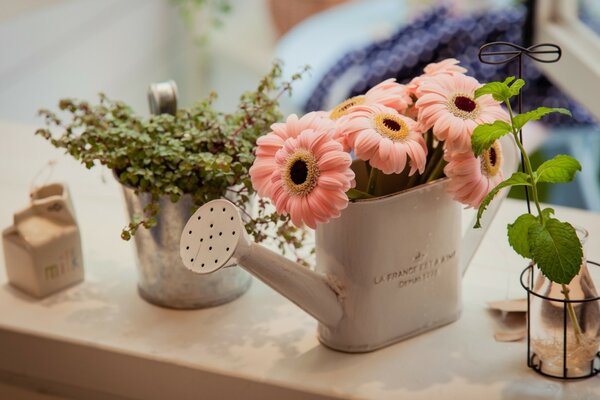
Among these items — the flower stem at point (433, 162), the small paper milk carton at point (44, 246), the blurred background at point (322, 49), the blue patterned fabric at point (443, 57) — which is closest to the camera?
the flower stem at point (433, 162)

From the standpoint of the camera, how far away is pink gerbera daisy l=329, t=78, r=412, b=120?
0.85 metres

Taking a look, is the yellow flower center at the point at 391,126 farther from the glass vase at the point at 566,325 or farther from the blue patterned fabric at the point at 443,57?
the blue patterned fabric at the point at 443,57

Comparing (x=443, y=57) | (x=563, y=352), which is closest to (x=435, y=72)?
(x=563, y=352)

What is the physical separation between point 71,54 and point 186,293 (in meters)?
1.60

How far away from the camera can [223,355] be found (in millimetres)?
909

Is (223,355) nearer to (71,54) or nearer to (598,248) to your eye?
(598,248)

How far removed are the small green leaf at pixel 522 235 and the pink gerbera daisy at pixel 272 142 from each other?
7.3 inches

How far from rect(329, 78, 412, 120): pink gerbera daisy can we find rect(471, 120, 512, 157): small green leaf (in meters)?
0.09

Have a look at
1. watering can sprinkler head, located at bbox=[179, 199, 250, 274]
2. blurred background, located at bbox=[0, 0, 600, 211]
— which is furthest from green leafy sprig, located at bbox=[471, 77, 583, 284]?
blurred background, located at bbox=[0, 0, 600, 211]

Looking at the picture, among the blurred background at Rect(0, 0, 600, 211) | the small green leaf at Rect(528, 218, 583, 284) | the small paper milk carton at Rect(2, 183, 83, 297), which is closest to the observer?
the small green leaf at Rect(528, 218, 583, 284)

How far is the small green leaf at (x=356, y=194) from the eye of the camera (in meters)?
0.84

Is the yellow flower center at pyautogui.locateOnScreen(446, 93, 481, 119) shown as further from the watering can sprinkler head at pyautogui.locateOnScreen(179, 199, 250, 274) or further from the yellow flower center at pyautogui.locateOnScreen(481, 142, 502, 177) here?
the watering can sprinkler head at pyautogui.locateOnScreen(179, 199, 250, 274)

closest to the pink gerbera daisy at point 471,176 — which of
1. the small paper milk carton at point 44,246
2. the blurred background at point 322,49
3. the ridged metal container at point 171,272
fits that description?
the ridged metal container at point 171,272

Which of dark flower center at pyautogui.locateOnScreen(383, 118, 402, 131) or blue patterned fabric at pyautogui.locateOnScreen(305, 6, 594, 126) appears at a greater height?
dark flower center at pyautogui.locateOnScreen(383, 118, 402, 131)
